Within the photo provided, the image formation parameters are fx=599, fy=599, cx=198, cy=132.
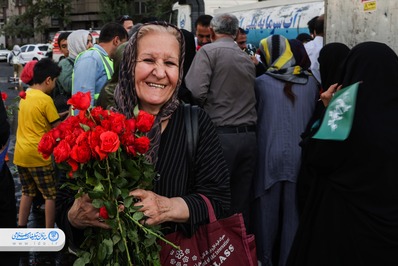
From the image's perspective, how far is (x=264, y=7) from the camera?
1725 centimetres

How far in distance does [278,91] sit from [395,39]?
1.15 m

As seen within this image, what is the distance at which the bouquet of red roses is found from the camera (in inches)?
79.7

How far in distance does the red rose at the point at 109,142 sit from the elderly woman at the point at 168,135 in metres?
0.45

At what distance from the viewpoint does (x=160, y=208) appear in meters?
2.28

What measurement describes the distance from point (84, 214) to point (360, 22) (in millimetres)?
Answer: 2868

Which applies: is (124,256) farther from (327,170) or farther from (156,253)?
→ (327,170)

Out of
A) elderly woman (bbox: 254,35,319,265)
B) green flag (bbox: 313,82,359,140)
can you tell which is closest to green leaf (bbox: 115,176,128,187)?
green flag (bbox: 313,82,359,140)

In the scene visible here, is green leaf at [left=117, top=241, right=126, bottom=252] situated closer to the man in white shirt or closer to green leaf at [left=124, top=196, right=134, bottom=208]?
green leaf at [left=124, top=196, right=134, bottom=208]

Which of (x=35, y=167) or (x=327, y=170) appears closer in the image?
(x=327, y=170)

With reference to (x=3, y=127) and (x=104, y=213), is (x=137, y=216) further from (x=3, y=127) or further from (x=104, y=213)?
(x=3, y=127)

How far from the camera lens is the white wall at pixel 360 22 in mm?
4016

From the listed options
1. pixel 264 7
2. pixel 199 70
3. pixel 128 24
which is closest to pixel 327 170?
pixel 199 70

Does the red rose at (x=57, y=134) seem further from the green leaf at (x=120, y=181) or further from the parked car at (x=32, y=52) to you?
the parked car at (x=32, y=52)

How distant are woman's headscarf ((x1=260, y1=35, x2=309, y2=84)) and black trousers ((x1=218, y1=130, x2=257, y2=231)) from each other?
0.54 meters
